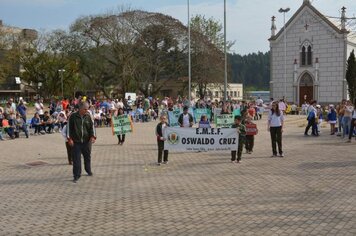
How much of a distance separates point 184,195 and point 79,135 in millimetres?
3458

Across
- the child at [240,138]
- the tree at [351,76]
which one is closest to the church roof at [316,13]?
the tree at [351,76]

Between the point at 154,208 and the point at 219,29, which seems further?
the point at 219,29

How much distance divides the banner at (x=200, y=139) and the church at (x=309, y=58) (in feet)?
127

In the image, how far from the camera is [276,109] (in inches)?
612

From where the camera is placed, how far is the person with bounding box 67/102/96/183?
11.6 metres

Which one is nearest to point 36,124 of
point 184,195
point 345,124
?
point 345,124

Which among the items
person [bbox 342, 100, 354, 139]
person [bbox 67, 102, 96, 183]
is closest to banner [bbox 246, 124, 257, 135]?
person [bbox 67, 102, 96, 183]

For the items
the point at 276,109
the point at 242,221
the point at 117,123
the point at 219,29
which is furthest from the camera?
the point at 219,29

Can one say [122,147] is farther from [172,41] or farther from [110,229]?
[172,41]

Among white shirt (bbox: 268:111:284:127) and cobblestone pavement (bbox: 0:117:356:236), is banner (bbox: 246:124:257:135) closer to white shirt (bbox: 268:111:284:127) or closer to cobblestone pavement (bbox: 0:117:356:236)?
cobblestone pavement (bbox: 0:117:356:236)

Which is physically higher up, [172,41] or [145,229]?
[172,41]

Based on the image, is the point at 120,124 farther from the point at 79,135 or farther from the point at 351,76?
the point at 351,76

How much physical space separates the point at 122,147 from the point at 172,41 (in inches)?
1517

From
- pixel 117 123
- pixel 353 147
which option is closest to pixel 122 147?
pixel 117 123
